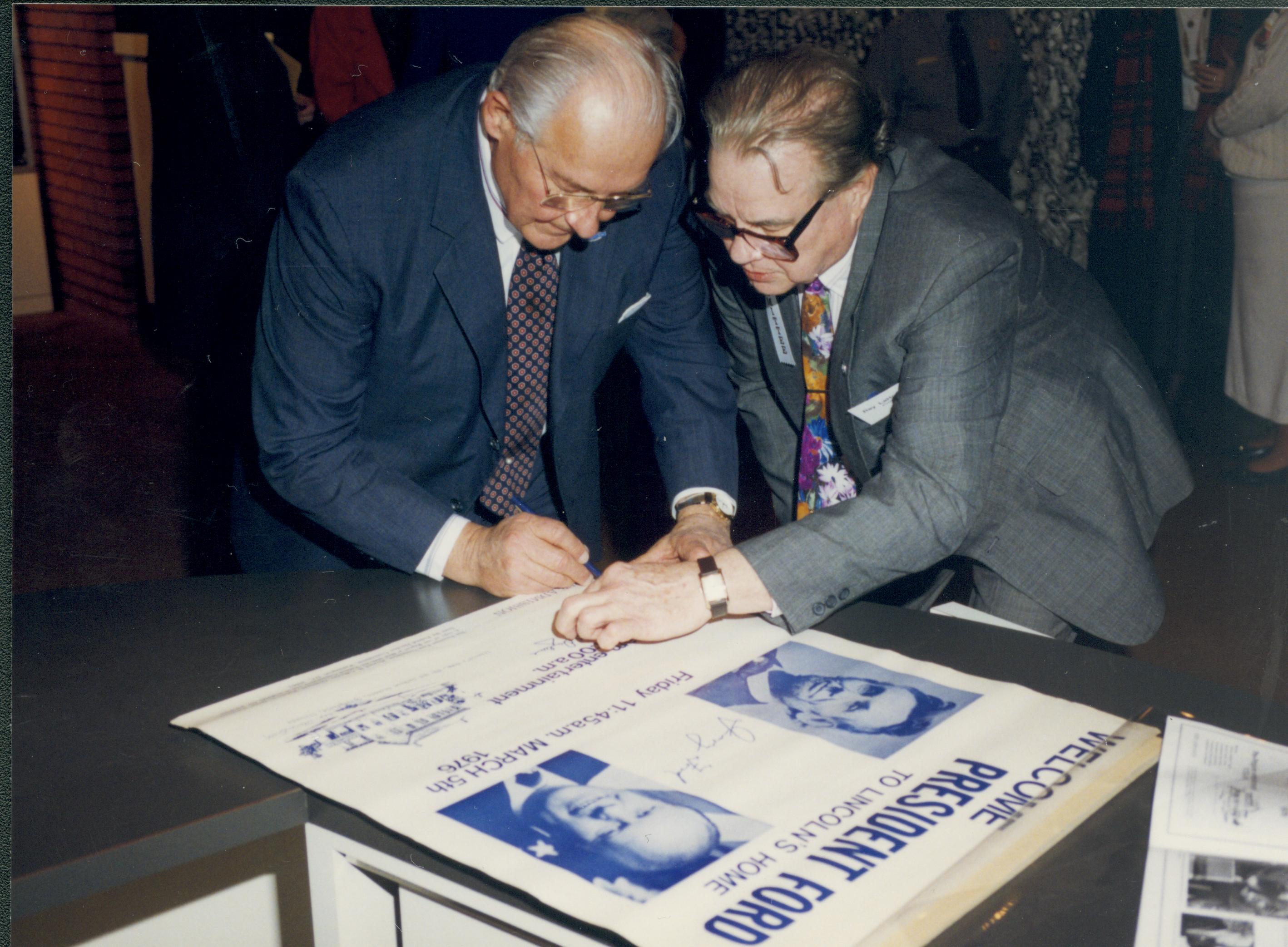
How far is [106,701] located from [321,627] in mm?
227

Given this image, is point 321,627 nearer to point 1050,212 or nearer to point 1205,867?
point 1205,867

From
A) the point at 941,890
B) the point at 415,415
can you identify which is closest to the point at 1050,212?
the point at 415,415

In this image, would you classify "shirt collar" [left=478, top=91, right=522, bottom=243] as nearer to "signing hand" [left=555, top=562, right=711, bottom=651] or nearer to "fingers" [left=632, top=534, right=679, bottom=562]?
"fingers" [left=632, top=534, right=679, bottom=562]

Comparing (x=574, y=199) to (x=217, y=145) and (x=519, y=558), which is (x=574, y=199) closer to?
(x=519, y=558)

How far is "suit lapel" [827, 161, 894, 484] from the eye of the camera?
1.52 meters

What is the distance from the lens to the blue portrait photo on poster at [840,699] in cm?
96

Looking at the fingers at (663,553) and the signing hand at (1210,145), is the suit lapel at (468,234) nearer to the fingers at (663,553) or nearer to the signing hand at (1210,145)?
the fingers at (663,553)

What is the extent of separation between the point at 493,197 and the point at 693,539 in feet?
1.79

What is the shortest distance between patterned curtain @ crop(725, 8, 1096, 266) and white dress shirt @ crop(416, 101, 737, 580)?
3.25 metres

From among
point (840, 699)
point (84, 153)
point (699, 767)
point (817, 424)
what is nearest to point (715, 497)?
point (817, 424)

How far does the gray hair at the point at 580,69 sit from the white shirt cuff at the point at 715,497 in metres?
0.53

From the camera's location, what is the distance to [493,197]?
157 cm

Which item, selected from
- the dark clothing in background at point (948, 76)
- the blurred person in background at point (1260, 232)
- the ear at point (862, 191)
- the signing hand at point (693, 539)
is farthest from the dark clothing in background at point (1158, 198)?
the signing hand at point (693, 539)
